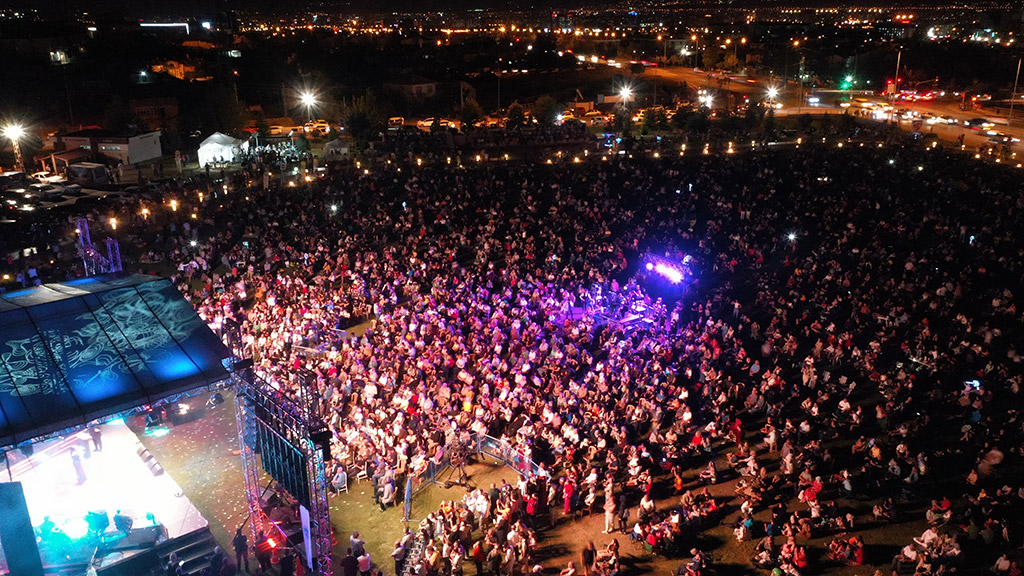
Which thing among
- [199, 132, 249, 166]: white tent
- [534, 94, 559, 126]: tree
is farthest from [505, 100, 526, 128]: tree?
[199, 132, 249, 166]: white tent

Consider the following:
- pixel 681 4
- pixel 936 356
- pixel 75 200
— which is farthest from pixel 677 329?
pixel 681 4

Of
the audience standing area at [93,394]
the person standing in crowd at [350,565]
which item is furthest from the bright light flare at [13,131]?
the person standing in crowd at [350,565]

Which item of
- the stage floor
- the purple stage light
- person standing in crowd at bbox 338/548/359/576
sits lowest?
the stage floor

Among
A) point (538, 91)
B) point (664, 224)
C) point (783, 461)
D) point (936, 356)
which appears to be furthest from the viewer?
point (538, 91)

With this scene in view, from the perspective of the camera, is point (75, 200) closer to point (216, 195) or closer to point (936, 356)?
point (216, 195)

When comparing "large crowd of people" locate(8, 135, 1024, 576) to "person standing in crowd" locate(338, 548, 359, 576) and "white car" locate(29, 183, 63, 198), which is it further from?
"white car" locate(29, 183, 63, 198)

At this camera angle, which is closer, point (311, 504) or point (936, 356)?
point (311, 504)
